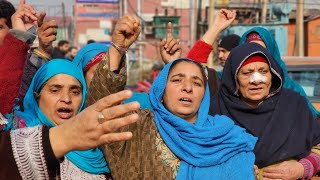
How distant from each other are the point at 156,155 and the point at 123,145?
6.5 inches

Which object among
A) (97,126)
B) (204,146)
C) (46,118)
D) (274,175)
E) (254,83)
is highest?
(97,126)

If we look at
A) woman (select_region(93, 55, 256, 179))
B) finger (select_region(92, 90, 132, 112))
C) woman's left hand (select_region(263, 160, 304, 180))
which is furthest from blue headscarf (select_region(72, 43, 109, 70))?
finger (select_region(92, 90, 132, 112))

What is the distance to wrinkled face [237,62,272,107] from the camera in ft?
10.0

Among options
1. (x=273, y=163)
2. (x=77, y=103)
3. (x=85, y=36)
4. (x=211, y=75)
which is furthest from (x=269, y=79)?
(x=85, y=36)

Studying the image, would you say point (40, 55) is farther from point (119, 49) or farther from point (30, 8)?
point (119, 49)

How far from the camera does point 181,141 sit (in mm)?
2584

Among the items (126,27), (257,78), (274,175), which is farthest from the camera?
(257,78)

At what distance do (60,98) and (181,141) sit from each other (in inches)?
25.9

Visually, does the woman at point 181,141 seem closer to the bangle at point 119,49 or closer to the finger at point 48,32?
the bangle at point 119,49

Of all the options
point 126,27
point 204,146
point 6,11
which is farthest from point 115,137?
point 6,11

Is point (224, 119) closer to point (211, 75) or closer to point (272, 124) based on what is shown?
point (272, 124)

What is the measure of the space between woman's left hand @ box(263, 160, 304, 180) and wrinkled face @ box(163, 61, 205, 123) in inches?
20.8

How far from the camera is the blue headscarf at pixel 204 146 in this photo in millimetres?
2578

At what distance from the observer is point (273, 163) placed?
2984 mm
